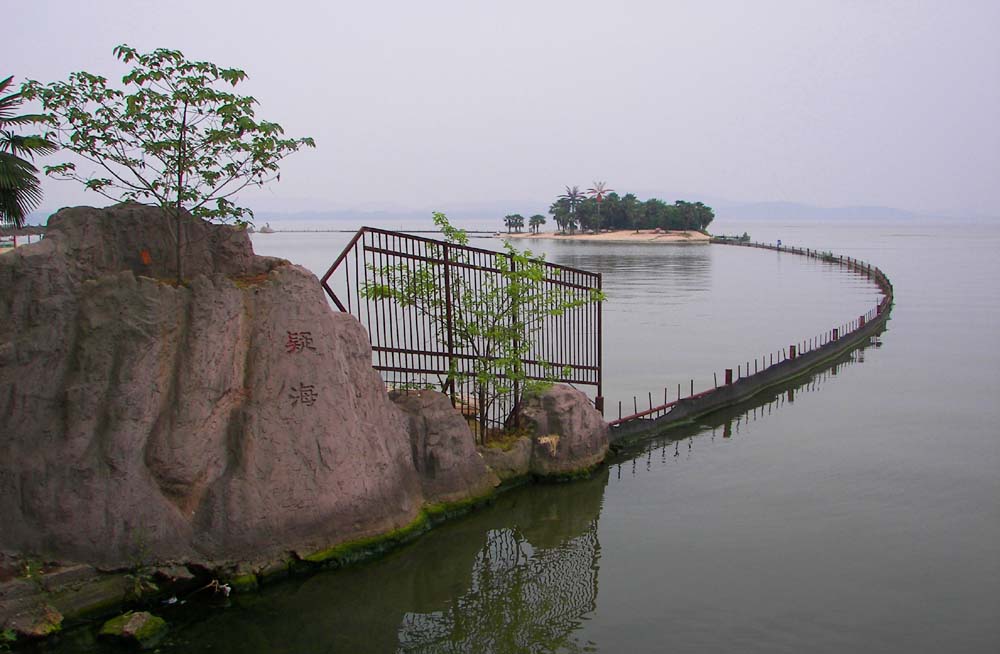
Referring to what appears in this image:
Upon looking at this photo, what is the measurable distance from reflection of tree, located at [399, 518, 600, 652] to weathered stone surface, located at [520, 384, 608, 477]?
8.14ft

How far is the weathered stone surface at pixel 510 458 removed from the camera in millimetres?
15938

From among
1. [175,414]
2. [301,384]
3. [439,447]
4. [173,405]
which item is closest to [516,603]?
[439,447]

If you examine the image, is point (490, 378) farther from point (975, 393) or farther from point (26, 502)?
point (975, 393)

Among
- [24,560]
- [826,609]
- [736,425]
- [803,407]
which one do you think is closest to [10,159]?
[24,560]

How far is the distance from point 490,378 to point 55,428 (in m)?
7.53

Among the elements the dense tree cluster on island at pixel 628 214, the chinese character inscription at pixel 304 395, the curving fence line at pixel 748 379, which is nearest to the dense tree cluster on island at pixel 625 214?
the dense tree cluster on island at pixel 628 214

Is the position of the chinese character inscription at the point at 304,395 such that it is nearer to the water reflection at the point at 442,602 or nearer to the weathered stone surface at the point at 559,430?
the water reflection at the point at 442,602

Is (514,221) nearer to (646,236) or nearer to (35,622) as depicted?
(646,236)

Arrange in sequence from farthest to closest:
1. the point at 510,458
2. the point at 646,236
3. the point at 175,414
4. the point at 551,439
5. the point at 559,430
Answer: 1. the point at 646,236
2. the point at 559,430
3. the point at 551,439
4. the point at 510,458
5. the point at 175,414

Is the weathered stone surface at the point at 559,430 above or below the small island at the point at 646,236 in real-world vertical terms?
below

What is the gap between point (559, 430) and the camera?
17031 mm

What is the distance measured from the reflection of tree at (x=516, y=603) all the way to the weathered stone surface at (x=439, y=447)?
1084mm

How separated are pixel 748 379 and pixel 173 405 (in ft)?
60.1

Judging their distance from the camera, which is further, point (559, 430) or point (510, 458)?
point (559, 430)
